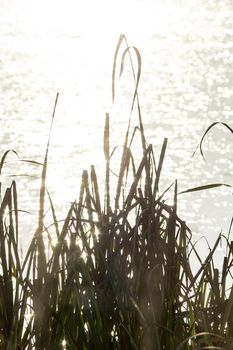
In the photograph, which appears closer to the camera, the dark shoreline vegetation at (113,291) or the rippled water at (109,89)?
the dark shoreline vegetation at (113,291)

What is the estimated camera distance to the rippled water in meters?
14.7

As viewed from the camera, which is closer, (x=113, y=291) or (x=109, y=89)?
(x=113, y=291)

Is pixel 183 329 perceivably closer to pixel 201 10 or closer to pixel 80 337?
pixel 80 337

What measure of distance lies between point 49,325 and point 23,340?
0.30ft

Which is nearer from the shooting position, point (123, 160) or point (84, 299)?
point (84, 299)

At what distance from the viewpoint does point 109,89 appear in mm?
18281

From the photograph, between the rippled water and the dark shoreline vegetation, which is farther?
the rippled water

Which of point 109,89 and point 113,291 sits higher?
point 109,89

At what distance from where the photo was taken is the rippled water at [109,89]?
14672 mm

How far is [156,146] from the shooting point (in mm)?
15727

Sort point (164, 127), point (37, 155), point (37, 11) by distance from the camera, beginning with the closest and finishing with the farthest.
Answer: point (37, 155) → point (164, 127) → point (37, 11)

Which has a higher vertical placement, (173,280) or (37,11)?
(37,11)

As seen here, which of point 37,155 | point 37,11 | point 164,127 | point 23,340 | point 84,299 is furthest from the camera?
point 37,11

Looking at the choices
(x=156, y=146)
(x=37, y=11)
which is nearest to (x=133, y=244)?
(x=156, y=146)
